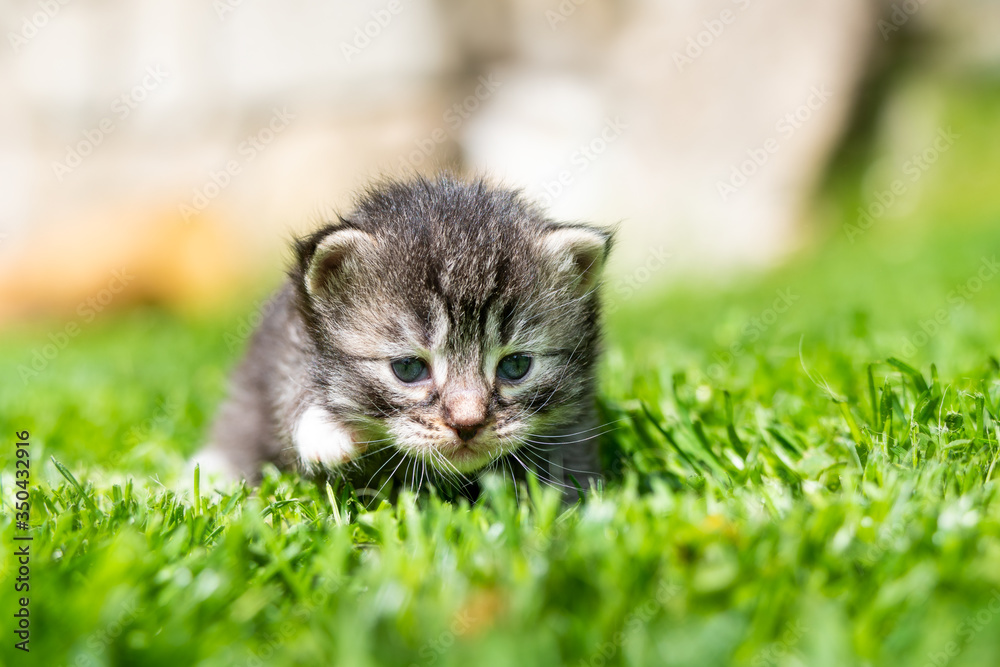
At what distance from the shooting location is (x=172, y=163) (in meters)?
12.4

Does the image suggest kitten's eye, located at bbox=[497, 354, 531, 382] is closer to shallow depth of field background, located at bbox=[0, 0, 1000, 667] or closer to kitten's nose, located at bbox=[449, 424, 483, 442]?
kitten's nose, located at bbox=[449, 424, 483, 442]

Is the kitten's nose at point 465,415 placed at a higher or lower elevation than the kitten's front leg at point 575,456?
higher

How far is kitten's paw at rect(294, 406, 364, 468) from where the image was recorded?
2.70 meters

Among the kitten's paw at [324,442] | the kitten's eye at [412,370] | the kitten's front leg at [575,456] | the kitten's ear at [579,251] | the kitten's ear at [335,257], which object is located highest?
the kitten's ear at [335,257]

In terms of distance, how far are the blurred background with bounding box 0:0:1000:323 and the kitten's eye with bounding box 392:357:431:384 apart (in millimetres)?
7951

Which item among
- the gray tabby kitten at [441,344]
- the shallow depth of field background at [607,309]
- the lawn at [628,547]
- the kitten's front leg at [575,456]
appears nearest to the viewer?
the lawn at [628,547]

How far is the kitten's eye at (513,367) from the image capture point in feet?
9.00

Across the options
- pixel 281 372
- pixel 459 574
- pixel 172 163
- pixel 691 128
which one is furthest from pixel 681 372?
pixel 172 163

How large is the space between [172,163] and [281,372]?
34.2ft

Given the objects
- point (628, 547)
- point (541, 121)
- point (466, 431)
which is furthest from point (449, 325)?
point (541, 121)

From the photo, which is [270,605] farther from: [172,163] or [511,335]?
[172,163]

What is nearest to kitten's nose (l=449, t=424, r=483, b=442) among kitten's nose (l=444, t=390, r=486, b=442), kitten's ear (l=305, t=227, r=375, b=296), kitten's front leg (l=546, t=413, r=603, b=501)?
kitten's nose (l=444, t=390, r=486, b=442)


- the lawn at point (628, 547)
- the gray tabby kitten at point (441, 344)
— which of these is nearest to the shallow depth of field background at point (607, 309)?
the lawn at point (628, 547)

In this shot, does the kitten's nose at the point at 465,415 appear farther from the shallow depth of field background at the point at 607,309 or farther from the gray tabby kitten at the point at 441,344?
the shallow depth of field background at the point at 607,309
